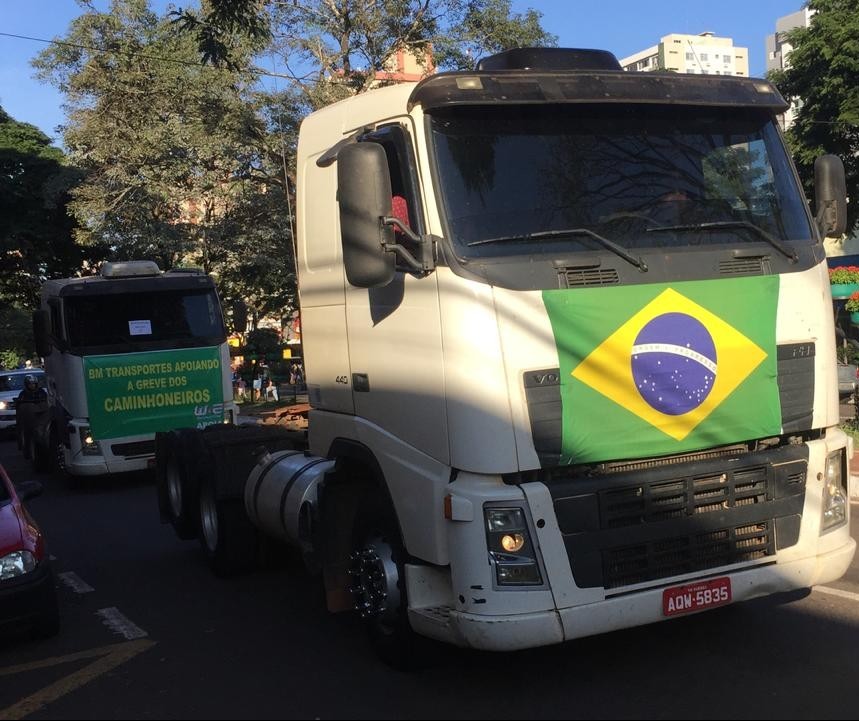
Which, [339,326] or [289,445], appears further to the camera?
[289,445]

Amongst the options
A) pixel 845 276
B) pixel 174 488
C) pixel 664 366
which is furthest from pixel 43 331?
pixel 845 276

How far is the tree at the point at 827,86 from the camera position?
88.5 ft

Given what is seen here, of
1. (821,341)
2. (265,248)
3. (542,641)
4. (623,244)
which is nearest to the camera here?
(542,641)

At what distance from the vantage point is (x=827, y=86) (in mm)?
27438

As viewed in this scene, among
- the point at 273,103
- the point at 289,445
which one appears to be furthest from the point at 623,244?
the point at 273,103

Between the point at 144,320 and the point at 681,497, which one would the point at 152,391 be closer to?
the point at 144,320

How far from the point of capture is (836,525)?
512 centimetres

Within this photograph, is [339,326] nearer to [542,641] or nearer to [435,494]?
[435,494]

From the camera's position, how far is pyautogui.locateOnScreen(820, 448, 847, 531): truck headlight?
508 centimetres

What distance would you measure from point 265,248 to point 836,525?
22.1m

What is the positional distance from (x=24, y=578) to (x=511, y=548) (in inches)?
131

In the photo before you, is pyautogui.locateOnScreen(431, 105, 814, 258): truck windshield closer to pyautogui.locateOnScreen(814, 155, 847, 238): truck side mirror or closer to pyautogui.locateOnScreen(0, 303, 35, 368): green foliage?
pyautogui.locateOnScreen(814, 155, 847, 238): truck side mirror

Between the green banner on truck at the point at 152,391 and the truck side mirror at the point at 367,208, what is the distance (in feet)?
28.4

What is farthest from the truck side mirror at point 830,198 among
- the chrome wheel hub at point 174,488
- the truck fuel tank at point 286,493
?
the chrome wheel hub at point 174,488
